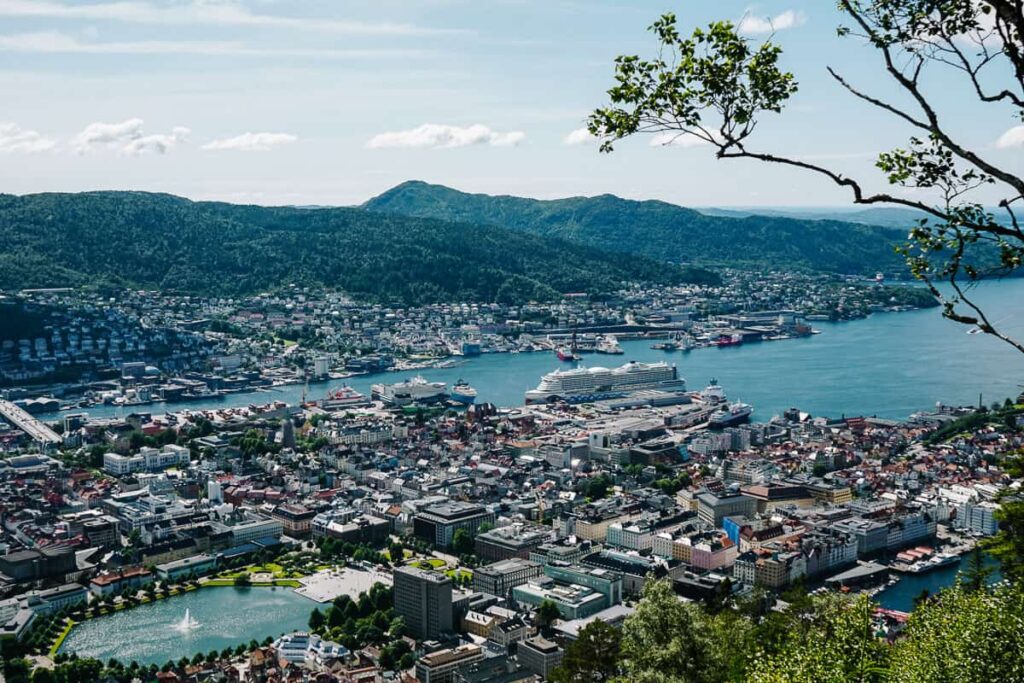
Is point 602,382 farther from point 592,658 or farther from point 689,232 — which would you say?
point 689,232

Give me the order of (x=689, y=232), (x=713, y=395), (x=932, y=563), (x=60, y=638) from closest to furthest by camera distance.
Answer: (x=60, y=638)
(x=932, y=563)
(x=713, y=395)
(x=689, y=232)

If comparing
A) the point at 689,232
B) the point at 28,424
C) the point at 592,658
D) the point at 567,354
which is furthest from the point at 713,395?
the point at 689,232

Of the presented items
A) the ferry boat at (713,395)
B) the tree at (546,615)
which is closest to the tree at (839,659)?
the tree at (546,615)

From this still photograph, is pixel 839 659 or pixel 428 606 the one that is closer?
pixel 839 659

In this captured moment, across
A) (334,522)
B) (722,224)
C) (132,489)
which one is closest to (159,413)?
(132,489)

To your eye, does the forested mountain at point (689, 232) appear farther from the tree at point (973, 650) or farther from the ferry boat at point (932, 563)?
the tree at point (973, 650)

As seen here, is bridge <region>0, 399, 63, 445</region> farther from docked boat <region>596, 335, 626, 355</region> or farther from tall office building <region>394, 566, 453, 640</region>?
docked boat <region>596, 335, 626, 355</region>

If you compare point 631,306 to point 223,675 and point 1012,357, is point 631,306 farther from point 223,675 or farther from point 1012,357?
point 223,675
